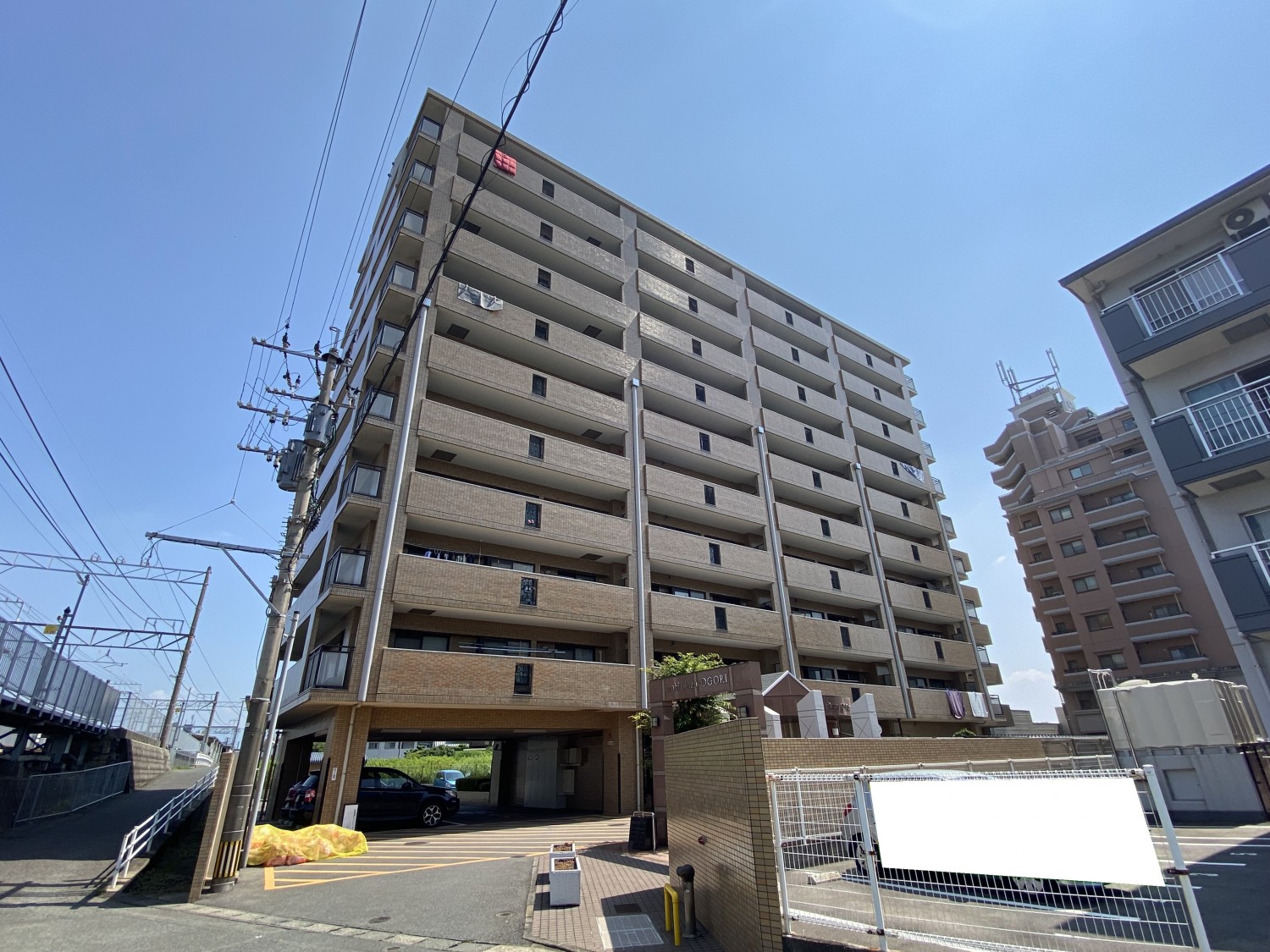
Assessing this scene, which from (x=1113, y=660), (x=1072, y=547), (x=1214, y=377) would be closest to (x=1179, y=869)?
(x=1214, y=377)

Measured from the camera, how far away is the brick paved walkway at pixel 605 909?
689cm

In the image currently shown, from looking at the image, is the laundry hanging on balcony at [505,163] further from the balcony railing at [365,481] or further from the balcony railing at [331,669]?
the balcony railing at [331,669]

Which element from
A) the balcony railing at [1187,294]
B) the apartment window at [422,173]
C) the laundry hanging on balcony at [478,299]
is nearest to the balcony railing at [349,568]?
the laundry hanging on balcony at [478,299]

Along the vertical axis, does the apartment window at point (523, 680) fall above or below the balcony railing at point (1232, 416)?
below

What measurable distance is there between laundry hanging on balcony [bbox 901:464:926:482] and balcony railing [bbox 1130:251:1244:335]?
24.4m

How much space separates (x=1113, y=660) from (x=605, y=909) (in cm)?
4900

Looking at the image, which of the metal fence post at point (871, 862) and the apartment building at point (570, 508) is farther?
the apartment building at point (570, 508)

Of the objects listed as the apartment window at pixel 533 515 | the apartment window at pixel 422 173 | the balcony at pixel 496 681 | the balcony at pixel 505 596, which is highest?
the apartment window at pixel 422 173

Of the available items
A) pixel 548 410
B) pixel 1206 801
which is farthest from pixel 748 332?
pixel 1206 801

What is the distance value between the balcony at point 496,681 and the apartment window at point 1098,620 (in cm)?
4105

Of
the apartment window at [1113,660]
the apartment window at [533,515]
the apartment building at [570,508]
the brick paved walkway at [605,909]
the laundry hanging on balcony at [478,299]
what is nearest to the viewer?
the brick paved walkway at [605,909]

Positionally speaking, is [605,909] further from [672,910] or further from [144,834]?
[144,834]

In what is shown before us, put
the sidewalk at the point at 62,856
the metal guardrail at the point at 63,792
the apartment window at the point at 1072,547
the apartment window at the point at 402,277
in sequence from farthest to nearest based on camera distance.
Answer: the apartment window at the point at 1072,547 < the apartment window at the point at 402,277 < the metal guardrail at the point at 63,792 < the sidewalk at the point at 62,856

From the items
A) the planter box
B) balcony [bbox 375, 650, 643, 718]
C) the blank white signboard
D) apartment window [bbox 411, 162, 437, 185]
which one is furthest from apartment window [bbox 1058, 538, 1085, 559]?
the blank white signboard
